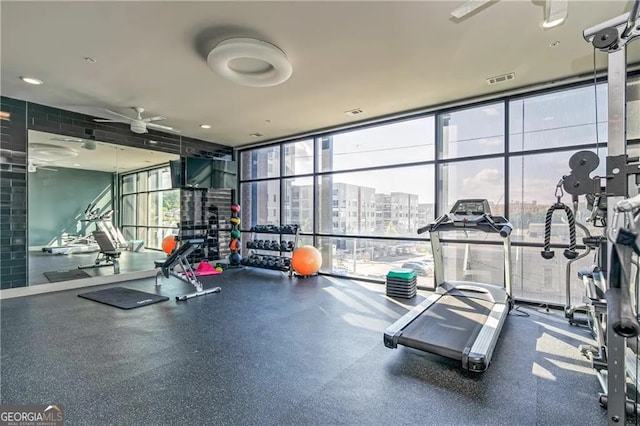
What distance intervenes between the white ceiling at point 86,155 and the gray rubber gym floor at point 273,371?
104 inches

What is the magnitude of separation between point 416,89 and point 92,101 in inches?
206

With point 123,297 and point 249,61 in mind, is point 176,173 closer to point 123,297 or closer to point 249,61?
point 123,297

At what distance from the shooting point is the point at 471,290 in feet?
14.2

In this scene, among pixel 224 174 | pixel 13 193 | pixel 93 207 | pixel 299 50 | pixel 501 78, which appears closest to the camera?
pixel 299 50

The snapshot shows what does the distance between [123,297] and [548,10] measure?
6467 mm

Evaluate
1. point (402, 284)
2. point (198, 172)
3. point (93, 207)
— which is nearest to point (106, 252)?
point (93, 207)

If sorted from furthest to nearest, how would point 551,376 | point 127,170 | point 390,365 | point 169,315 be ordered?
point 127,170, point 169,315, point 390,365, point 551,376

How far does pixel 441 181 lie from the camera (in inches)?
210

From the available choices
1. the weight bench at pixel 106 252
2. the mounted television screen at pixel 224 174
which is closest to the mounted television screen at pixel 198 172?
the mounted television screen at pixel 224 174

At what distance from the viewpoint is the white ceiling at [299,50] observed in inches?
114

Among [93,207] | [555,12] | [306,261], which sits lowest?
[306,261]

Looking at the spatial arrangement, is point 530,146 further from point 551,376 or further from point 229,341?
point 229,341

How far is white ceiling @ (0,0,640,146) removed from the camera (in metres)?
2.90

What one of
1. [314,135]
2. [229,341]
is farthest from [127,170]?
[229,341]
